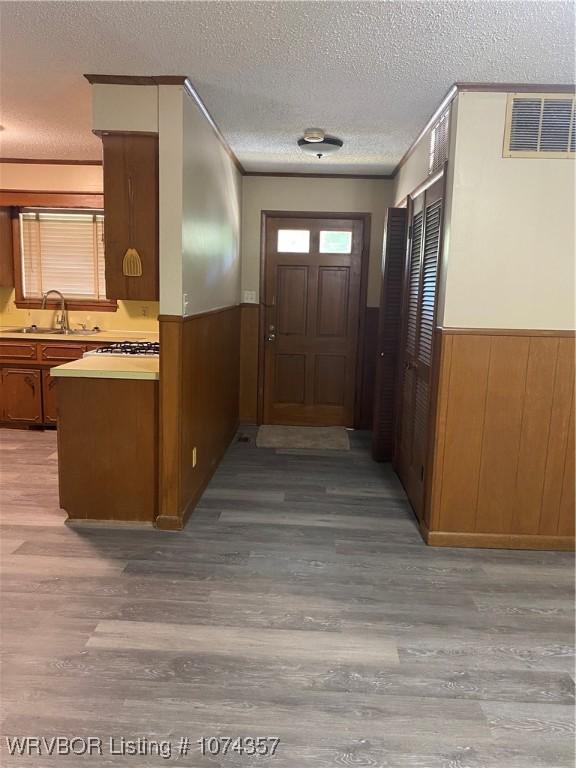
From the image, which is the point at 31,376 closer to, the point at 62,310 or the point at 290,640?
the point at 62,310

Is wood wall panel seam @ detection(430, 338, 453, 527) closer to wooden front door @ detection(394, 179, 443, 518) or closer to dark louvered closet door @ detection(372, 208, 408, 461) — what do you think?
wooden front door @ detection(394, 179, 443, 518)

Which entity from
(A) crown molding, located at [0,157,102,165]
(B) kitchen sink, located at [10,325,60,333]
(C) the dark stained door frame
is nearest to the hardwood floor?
(C) the dark stained door frame

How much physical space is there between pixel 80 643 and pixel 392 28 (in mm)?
2769

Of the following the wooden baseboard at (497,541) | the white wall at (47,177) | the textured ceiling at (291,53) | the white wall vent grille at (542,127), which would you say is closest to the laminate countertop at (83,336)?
the white wall at (47,177)

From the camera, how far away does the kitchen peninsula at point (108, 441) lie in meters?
3.07

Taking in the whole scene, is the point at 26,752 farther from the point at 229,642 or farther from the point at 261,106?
the point at 261,106

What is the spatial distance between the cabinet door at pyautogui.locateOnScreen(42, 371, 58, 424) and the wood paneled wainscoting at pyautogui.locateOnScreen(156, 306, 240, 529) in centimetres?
173

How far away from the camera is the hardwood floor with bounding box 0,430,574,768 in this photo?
5.78 ft

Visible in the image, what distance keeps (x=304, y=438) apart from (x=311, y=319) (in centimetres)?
120

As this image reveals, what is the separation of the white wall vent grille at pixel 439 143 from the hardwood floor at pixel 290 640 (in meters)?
2.16

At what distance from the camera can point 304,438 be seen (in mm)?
5117

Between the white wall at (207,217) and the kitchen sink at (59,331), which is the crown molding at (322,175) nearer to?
the white wall at (207,217)

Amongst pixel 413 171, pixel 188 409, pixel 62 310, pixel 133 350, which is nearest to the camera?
pixel 188 409

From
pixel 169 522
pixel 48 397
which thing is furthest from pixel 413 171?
pixel 48 397
